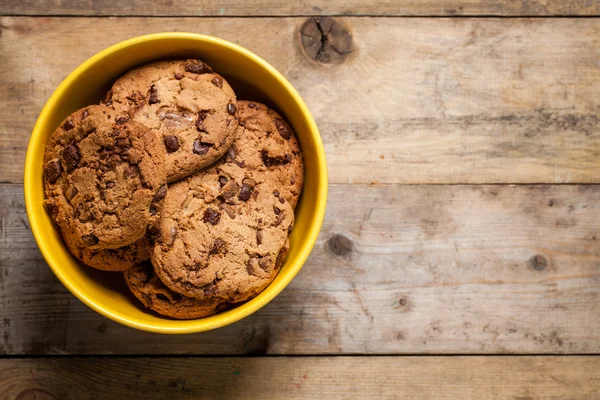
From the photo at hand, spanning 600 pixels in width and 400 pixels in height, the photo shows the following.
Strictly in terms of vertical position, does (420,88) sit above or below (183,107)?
above

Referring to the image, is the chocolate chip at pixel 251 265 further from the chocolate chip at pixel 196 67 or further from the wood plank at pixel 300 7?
the wood plank at pixel 300 7

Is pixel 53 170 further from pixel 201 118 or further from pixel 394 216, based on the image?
pixel 394 216

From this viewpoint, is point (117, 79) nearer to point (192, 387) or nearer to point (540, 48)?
point (192, 387)

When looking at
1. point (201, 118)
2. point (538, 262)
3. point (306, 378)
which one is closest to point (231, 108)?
point (201, 118)

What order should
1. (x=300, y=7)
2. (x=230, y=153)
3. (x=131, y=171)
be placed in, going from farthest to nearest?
1. (x=300, y=7)
2. (x=230, y=153)
3. (x=131, y=171)

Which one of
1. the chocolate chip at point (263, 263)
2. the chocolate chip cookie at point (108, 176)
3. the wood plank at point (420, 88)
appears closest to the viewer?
the chocolate chip cookie at point (108, 176)

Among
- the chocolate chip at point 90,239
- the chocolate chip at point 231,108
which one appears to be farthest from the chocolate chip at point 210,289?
the chocolate chip at point 231,108

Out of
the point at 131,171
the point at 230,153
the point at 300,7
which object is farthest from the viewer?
the point at 300,7

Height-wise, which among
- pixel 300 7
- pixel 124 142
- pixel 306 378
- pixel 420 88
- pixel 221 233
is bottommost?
pixel 306 378
